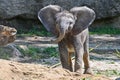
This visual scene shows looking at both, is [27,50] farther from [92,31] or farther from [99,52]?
[92,31]

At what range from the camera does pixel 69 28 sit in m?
7.99

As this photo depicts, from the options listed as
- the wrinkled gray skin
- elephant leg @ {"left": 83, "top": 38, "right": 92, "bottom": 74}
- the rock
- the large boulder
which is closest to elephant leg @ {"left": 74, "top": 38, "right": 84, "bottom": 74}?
the wrinkled gray skin

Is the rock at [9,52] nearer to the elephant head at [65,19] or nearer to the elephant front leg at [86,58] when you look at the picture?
the elephant front leg at [86,58]

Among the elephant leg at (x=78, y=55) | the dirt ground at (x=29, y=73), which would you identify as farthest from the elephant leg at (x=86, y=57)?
the dirt ground at (x=29, y=73)

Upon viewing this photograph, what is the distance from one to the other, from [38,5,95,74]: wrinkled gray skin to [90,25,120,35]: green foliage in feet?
30.1

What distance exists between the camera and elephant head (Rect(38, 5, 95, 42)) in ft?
25.9

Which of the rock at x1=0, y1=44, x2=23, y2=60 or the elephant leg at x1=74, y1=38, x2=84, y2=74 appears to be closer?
the elephant leg at x1=74, y1=38, x2=84, y2=74

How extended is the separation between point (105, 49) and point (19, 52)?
2931 mm


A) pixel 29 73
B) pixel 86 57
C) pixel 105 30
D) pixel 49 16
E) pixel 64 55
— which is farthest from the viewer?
pixel 105 30

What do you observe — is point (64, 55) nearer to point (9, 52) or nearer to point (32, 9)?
point (9, 52)

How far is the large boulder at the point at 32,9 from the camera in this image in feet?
57.3

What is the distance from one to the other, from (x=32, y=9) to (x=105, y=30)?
2918mm

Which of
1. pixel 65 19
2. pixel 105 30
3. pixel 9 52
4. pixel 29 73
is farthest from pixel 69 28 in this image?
pixel 105 30

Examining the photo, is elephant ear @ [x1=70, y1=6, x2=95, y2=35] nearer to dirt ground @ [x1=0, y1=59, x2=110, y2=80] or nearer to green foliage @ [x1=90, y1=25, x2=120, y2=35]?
dirt ground @ [x1=0, y1=59, x2=110, y2=80]
